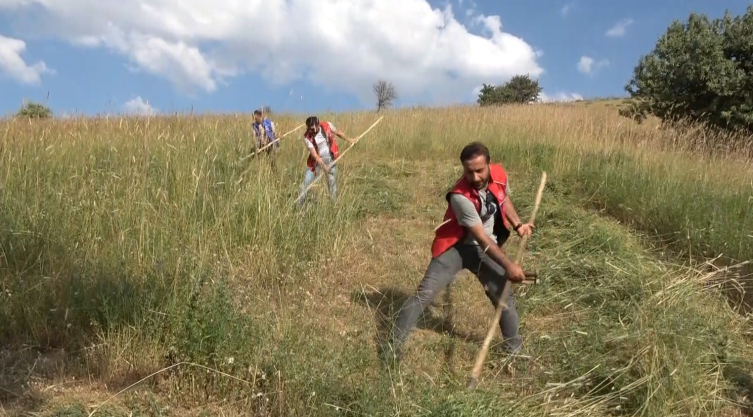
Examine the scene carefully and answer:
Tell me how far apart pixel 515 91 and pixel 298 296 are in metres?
35.1

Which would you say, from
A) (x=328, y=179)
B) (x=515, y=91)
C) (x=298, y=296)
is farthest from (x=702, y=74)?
(x=515, y=91)

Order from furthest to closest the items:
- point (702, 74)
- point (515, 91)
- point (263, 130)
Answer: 1. point (515, 91)
2. point (702, 74)
3. point (263, 130)

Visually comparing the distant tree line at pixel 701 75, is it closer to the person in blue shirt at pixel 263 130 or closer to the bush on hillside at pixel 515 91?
the person in blue shirt at pixel 263 130

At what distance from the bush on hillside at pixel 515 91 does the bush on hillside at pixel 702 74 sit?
24066 millimetres

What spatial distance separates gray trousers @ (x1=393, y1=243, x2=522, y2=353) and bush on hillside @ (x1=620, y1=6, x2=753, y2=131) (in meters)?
7.68

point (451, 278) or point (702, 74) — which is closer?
point (451, 278)

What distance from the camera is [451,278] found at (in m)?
3.22

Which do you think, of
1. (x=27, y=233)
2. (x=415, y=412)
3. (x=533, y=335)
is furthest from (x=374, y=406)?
(x=27, y=233)

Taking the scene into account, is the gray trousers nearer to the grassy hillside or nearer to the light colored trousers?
the grassy hillside

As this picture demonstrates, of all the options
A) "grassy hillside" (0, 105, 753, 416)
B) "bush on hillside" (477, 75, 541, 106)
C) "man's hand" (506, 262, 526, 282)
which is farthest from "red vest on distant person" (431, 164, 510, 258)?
"bush on hillside" (477, 75, 541, 106)

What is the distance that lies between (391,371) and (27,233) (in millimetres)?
2672

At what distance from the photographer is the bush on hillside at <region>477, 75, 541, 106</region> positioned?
113 ft

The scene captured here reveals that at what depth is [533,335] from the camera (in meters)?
3.53

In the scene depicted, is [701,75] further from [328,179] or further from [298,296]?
[298,296]
